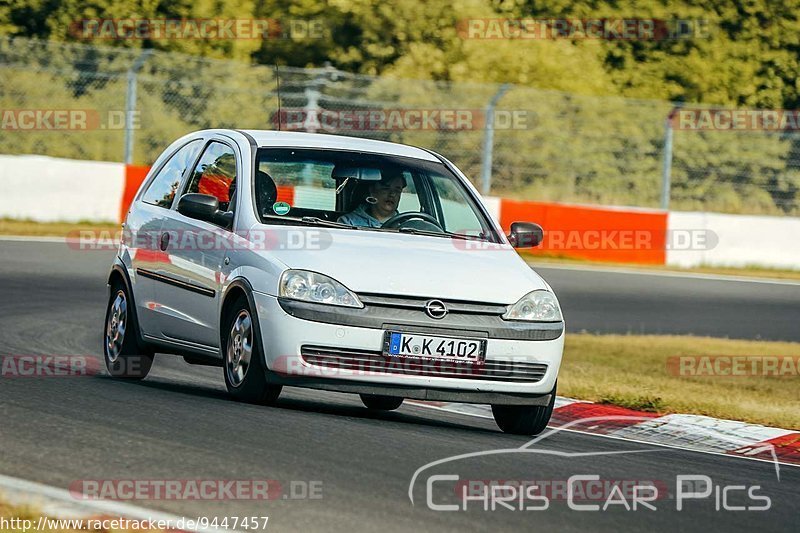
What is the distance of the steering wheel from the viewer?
917cm

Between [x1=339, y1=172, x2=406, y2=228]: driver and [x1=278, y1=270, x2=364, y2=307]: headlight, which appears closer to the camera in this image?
[x1=278, y1=270, x2=364, y2=307]: headlight

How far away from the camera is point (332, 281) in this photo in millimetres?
8039

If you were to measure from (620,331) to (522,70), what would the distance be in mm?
19976

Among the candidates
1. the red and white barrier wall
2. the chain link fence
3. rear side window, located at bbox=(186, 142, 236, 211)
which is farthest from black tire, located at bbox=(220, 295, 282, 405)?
the chain link fence

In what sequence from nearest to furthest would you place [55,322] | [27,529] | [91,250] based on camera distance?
[27,529], [55,322], [91,250]

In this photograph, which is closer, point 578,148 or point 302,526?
point 302,526

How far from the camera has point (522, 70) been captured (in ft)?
118

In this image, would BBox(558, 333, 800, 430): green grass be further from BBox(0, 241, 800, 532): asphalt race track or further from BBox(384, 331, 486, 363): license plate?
BBox(384, 331, 486, 363): license plate

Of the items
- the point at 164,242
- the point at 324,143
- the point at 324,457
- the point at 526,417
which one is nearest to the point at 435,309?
the point at 526,417

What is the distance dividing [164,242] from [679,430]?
3.41 metres

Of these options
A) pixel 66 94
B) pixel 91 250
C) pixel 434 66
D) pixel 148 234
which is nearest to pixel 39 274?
pixel 91 250

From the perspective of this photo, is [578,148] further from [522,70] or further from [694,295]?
[522,70]

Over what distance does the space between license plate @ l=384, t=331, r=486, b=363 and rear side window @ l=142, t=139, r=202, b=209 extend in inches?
97.7

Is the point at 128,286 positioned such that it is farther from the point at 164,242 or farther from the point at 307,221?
the point at 307,221
